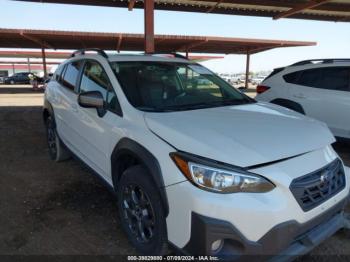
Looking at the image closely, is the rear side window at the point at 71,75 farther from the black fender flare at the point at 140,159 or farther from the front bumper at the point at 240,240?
the front bumper at the point at 240,240

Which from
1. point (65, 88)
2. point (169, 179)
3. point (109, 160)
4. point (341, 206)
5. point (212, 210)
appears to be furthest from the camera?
point (65, 88)

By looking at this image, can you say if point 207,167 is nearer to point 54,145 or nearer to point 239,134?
point 239,134

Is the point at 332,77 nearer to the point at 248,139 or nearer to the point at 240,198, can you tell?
the point at 248,139

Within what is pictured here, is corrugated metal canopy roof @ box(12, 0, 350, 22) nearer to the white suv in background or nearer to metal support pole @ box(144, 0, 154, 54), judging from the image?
metal support pole @ box(144, 0, 154, 54)

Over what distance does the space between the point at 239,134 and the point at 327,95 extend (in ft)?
13.6

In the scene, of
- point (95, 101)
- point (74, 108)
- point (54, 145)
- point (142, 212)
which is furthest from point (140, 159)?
point (54, 145)

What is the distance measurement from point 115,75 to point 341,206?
244 centimetres

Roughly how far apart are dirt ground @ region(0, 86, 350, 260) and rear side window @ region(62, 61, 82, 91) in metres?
1.36

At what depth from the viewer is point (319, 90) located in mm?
6070

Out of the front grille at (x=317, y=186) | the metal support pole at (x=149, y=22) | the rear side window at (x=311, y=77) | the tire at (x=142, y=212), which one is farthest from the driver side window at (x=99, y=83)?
the metal support pole at (x=149, y=22)

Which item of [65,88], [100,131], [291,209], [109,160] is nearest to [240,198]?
[291,209]

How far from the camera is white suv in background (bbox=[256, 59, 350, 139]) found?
5.78 meters

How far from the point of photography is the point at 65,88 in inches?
188

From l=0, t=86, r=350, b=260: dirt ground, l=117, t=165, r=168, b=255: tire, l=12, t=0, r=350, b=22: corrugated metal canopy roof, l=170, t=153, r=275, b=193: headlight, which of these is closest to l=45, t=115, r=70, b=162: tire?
l=0, t=86, r=350, b=260: dirt ground
